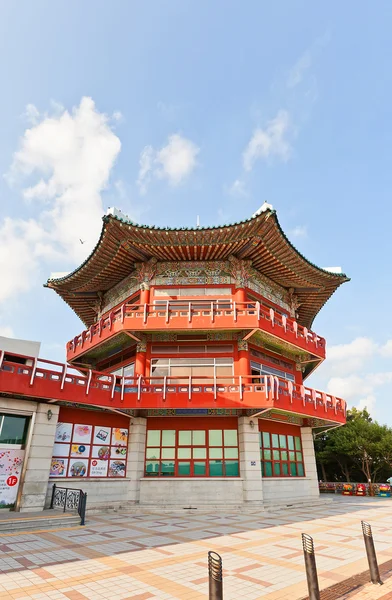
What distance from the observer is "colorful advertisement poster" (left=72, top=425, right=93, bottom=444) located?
18.2 metres

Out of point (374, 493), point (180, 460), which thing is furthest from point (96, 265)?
point (374, 493)

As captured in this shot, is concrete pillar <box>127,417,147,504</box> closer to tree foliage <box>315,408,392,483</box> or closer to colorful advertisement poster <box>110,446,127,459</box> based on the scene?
colorful advertisement poster <box>110,446,127,459</box>

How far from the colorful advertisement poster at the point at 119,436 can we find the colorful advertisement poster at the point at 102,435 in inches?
12.5

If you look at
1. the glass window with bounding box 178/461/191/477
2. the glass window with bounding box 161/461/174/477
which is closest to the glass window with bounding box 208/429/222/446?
the glass window with bounding box 178/461/191/477

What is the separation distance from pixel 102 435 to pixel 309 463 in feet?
44.2

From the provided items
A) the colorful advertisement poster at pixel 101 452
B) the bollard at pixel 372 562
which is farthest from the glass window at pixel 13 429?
the bollard at pixel 372 562

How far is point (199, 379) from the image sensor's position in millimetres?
20516

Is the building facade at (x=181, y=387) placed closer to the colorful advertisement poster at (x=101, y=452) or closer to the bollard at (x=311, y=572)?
the colorful advertisement poster at (x=101, y=452)

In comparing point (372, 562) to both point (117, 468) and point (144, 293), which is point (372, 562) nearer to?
point (117, 468)

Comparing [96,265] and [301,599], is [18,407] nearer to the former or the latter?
[96,265]

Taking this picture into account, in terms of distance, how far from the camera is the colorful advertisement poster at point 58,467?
55.8 ft

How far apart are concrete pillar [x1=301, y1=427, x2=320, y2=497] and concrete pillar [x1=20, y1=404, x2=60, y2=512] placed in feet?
51.8

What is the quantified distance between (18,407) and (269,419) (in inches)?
533

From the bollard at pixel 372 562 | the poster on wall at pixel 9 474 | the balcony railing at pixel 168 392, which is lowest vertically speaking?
the bollard at pixel 372 562
